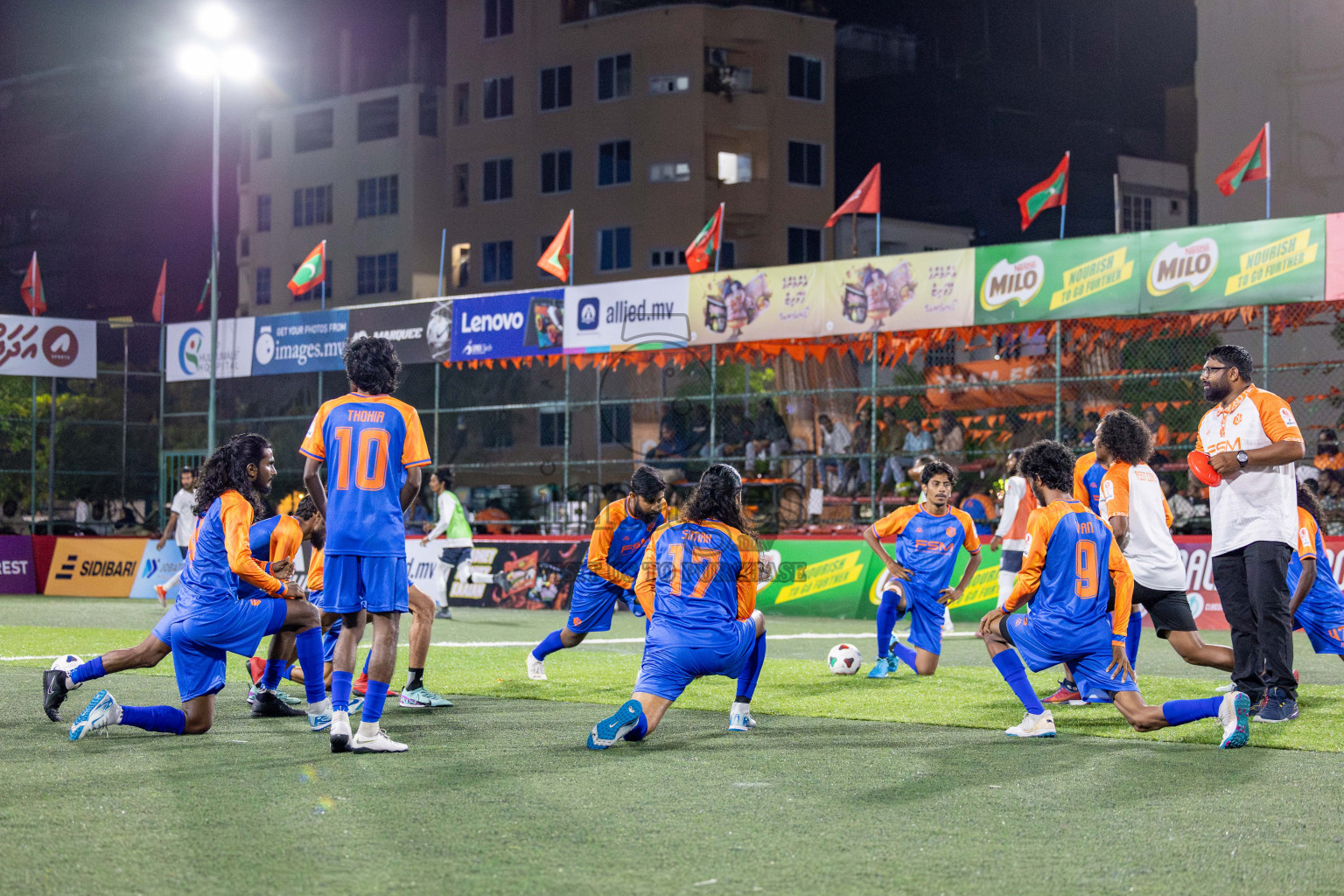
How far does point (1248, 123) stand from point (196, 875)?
3788 centimetres

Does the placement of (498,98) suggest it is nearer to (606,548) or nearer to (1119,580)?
(606,548)

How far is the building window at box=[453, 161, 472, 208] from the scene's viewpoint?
50844 millimetres

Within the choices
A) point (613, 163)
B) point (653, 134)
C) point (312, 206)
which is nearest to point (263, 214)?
point (312, 206)

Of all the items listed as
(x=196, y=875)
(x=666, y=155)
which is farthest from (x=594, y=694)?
(x=666, y=155)

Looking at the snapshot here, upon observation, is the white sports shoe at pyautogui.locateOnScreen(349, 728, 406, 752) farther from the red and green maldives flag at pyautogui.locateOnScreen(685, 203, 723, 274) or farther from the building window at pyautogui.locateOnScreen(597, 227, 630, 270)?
the building window at pyautogui.locateOnScreen(597, 227, 630, 270)

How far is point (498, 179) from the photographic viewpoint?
4994 cm

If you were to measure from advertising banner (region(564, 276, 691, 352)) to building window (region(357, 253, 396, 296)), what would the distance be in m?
31.3

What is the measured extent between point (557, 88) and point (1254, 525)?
43072 millimetres

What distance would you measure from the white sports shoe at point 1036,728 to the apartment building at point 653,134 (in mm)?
39079

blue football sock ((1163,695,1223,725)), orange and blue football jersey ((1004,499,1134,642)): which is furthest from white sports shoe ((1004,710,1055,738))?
blue football sock ((1163,695,1223,725))

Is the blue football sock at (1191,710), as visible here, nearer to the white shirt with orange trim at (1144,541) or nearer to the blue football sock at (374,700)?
the white shirt with orange trim at (1144,541)

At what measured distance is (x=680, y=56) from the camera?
46500 millimetres

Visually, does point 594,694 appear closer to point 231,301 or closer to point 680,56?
point 680,56

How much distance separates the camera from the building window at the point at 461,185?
50.8 m
